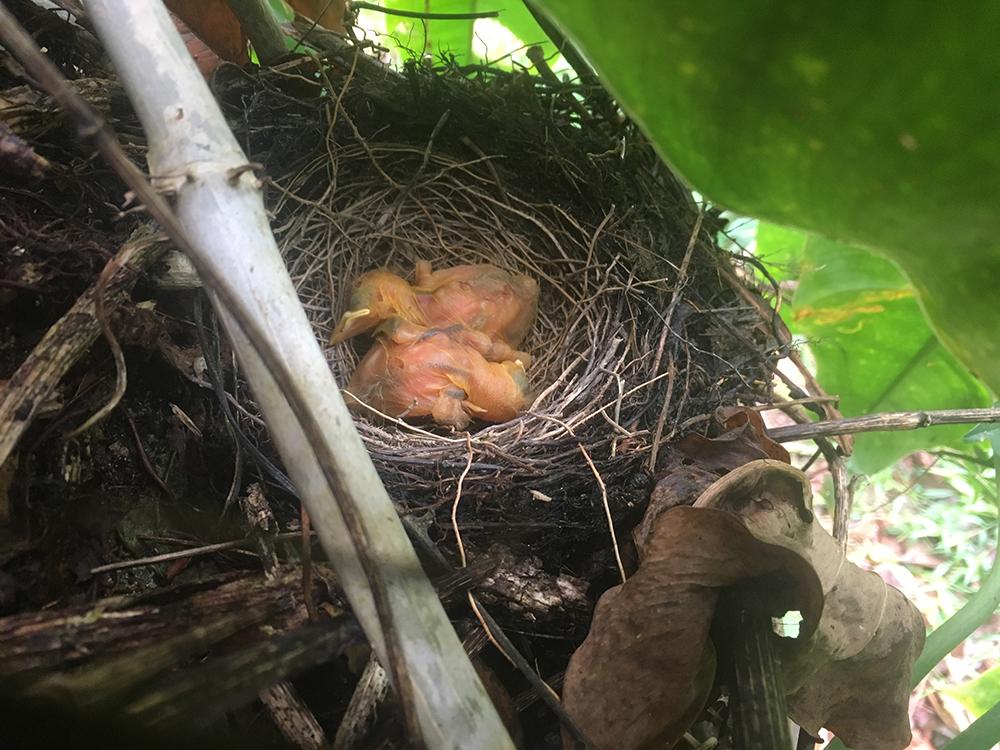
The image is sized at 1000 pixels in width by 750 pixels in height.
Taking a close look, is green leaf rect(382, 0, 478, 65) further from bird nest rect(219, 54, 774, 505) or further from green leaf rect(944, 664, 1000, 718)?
green leaf rect(944, 664, 1000, 718)

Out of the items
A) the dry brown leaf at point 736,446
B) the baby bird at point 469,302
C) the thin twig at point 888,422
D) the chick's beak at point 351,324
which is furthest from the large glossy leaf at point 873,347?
the chick's beak at point 351,324

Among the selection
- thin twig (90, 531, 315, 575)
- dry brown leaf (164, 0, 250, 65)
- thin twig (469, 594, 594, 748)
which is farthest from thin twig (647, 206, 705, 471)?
dry brown leaf (164, 0, 250, 65)

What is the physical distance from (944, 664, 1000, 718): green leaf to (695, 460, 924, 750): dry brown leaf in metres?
0.51

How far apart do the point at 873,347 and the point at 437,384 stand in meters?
0.76

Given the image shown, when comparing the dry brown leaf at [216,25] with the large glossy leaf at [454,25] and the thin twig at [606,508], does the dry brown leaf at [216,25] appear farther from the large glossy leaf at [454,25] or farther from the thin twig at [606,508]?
the thin twig at [606,508]

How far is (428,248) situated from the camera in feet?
4.58

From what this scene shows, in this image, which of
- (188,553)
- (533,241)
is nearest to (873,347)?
(533,241)

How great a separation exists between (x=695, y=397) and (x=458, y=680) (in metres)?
0.64

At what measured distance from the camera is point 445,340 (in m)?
1.25

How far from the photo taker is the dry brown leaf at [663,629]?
1.98 ft

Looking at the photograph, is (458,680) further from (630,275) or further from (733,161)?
(630,275)

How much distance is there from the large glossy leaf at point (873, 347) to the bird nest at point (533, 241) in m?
0.14

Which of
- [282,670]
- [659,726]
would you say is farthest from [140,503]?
[659,726]

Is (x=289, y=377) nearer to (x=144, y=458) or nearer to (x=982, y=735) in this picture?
(x=144, y=458)
